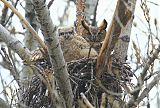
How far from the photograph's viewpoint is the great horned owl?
5.05m

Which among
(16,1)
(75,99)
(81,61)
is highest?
(16,1)

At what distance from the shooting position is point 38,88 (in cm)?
466

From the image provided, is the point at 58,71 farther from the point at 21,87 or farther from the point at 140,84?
the point at 21,87

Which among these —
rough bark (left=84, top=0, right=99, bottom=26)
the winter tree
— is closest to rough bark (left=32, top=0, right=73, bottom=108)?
the winter tree

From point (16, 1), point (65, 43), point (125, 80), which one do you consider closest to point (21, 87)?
point (65, 43)

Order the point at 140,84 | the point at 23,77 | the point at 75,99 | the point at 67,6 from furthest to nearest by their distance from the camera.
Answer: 1. the point at 67,6
2. the point at 23,77
3. the point at 75,99
4. the point at 140,84

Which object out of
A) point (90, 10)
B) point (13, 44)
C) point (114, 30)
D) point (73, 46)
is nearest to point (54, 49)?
point (114, 30)

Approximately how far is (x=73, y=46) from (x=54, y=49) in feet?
3.99

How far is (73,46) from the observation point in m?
5.11

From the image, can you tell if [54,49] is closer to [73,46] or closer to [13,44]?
[73,46]

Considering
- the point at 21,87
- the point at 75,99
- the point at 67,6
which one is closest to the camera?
the point at 75,99

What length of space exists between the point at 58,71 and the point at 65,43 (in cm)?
111

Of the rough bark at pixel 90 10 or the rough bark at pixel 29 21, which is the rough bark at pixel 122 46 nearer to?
the rough bark at pixel 90 10

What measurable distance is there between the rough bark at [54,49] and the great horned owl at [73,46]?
82 cm
